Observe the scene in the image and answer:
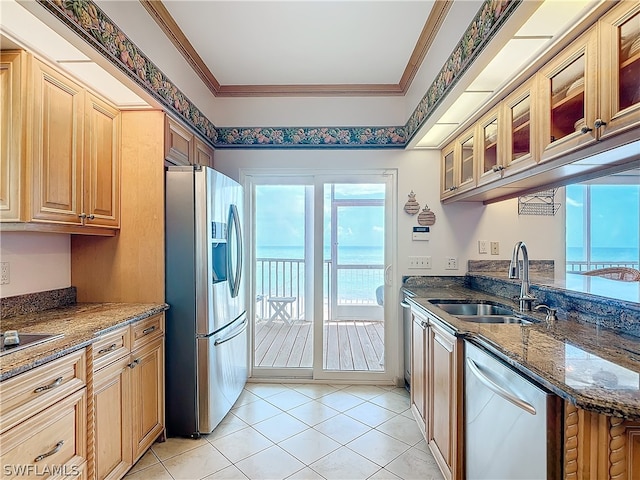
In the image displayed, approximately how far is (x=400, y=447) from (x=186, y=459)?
4.46ft

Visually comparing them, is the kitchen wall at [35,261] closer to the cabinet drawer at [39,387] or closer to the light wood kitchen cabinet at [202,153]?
the cabinet drawer at [39,387]

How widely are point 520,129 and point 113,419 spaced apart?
2613 mm

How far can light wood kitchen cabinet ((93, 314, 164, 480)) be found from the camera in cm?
166

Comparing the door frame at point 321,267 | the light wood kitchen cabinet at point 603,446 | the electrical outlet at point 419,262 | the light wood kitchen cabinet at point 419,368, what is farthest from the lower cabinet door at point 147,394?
the electrical outlet at point 419,262

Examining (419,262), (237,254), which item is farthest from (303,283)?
(419,262)

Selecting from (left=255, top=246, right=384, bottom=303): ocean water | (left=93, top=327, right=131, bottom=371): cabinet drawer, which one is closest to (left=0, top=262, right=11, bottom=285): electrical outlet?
(left=93, top=327, right=131, bottom=371): cabinet drawer

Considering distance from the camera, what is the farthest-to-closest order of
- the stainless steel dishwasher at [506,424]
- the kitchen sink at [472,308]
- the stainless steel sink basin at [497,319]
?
the kitchen sink at [472,308] < the stainless steel sink basin at [497,319] < the stainless steel dishwasher at [506,424]

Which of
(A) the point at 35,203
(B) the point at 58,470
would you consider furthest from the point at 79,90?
(B) the point at 58,470

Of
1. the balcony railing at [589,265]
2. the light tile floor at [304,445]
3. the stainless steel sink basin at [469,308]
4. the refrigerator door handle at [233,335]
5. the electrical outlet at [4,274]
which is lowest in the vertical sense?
the light tile floor at [304,445]

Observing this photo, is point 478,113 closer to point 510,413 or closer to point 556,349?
point 556,349

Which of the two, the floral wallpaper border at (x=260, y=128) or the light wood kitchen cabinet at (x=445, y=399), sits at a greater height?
the floral wallpaper border at (x=260, y=128)

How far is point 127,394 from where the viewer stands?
6.16 feet

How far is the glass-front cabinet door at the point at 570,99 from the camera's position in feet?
4.08

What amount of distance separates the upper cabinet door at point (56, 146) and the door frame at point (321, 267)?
149 centimetres
